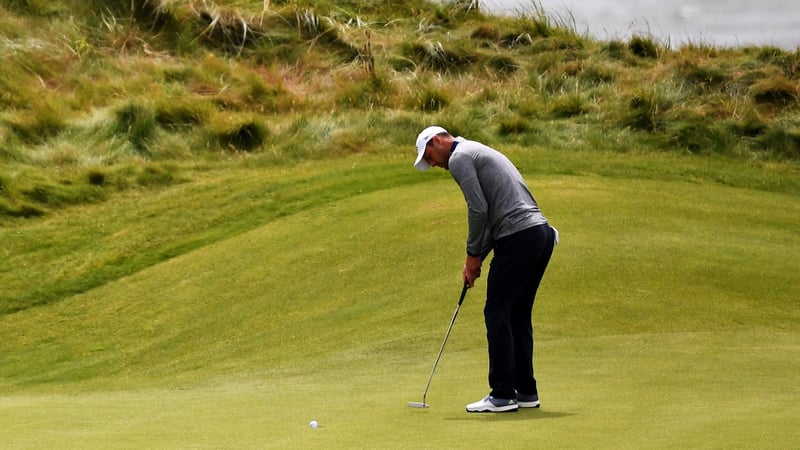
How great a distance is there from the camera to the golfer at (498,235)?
730cm

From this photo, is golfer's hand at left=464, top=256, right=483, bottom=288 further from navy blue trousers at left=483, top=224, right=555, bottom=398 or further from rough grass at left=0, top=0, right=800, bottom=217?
rough grass at left=0, top=0, right=800, bottom=217

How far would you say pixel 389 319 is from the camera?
500 inches

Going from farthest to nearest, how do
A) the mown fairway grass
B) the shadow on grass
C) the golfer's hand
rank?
the golfer's hand → the shadow on grass → the mown fairway grass

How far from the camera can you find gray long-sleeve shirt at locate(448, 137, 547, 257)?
23.9ft

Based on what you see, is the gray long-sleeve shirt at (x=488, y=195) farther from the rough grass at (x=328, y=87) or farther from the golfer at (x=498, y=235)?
the rough grass at (x=328, y=87)

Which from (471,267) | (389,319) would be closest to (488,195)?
(471,267)

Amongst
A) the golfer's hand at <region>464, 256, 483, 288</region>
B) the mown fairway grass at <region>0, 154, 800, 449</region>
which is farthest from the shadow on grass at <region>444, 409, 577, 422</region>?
the golfer's hand at <region>464, 256, 483, 288</region>

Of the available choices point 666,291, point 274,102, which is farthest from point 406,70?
point 666,291

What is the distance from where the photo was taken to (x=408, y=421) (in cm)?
680

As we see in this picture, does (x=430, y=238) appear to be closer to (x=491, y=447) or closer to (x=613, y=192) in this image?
(x=613, y=192)

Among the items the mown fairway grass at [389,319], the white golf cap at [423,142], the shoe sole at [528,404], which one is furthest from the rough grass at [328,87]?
the shoe sole at [528,404]

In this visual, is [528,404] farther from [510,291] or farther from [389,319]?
[389,319]

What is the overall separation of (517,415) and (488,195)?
1233mm

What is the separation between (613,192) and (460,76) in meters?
11.6
